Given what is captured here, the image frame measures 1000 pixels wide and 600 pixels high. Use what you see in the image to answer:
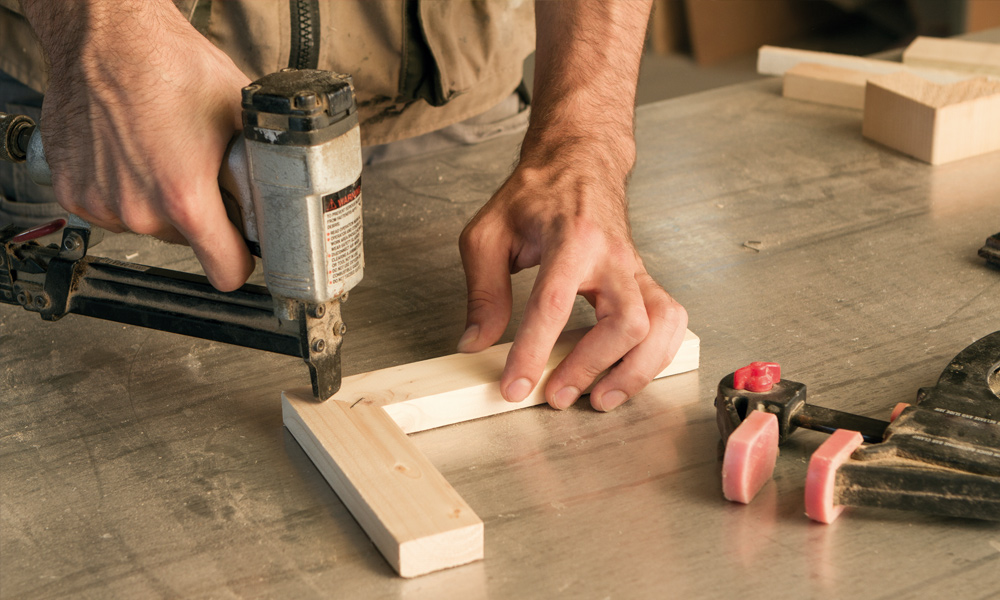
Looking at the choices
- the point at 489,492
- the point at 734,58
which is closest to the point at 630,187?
the point at 489,492

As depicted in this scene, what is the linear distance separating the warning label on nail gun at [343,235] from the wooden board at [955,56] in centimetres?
183

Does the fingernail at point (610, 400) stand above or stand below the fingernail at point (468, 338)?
below

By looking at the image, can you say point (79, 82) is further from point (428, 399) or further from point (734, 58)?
point (734, 58)

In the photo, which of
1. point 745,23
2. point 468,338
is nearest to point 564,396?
point 468,338

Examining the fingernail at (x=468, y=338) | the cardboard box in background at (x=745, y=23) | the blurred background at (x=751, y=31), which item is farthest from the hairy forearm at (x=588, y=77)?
the cardboard box in background at (x=745, y=23)

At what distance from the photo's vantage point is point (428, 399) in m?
1.13

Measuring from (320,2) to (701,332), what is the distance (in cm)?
101

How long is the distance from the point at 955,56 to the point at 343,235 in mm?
1926

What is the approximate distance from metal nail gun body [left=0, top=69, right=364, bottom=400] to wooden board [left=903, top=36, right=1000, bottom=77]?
1848mm

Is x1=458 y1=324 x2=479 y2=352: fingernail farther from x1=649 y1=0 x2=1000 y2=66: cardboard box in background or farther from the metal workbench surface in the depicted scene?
x1=649 y1=0 x2=1000 y2=66: cardboard box in background

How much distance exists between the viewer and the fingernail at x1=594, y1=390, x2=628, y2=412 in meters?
1.17

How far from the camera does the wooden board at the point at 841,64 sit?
212cm

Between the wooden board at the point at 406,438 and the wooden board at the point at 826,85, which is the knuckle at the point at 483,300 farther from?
the wooden board at the point at 826,85

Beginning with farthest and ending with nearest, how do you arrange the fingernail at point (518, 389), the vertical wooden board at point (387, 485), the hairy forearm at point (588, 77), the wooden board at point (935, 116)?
1. the wooden board at point (935, 116)
2. the hairy forearm at point (588, 77)
3. the fingernail at point (518, 389)
4. the vertical wooden board at point (387, 485)
